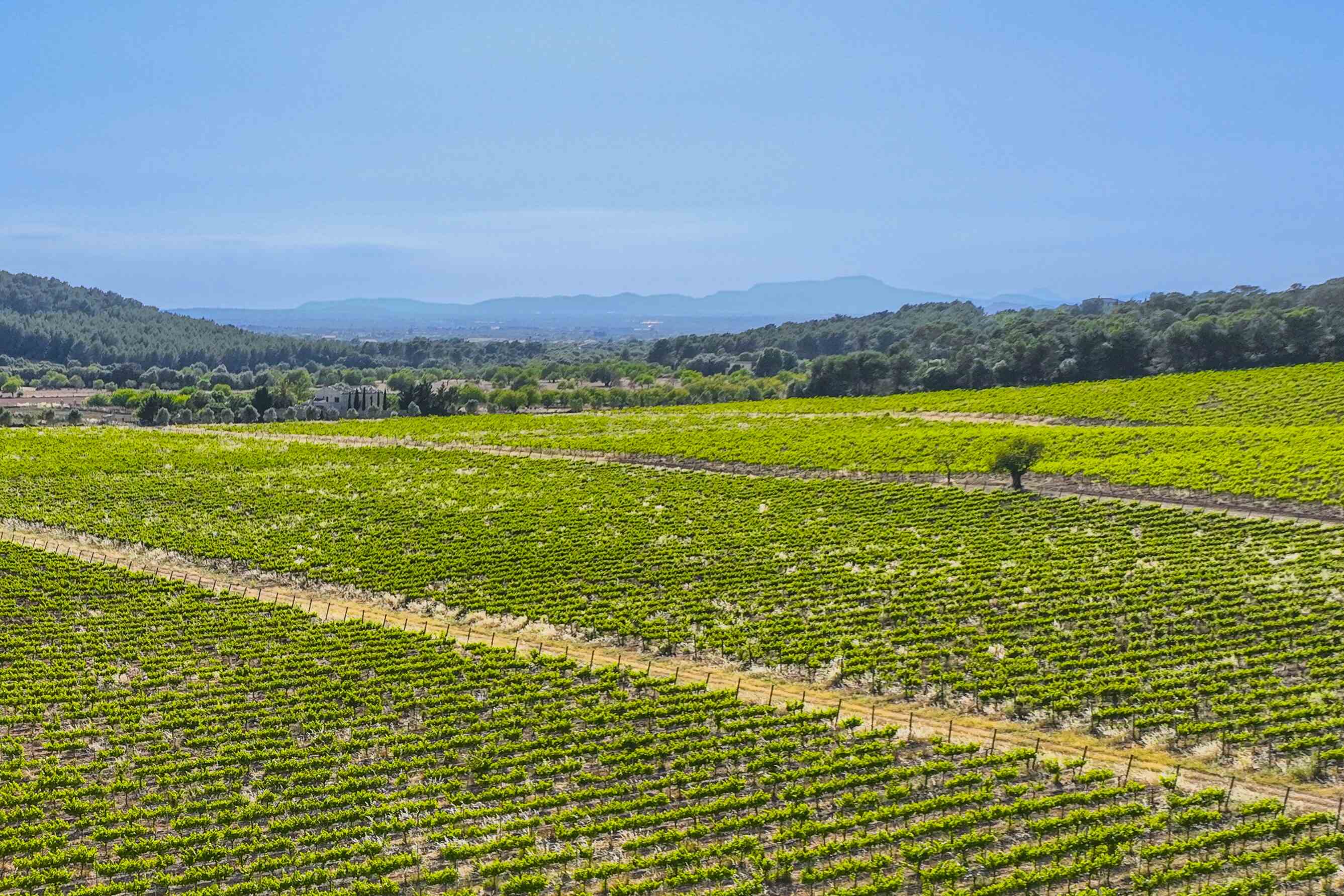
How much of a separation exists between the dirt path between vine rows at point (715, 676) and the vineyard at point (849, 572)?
0.88 meters

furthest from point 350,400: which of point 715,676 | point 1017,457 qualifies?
point 715,676

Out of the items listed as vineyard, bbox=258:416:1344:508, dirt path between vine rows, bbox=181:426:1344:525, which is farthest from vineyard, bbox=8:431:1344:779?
vineyard, bbox=258:416:1344:508

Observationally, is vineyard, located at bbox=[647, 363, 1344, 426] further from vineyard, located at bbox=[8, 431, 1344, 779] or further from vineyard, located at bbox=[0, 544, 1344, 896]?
vineyard, located at bbox=[0, 544, 1344, 896]

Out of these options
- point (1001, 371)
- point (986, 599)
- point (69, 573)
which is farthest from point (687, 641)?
point (1001, 371)

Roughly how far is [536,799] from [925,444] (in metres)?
60.8

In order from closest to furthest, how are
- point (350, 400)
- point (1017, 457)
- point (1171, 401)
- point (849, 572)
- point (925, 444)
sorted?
1. point (849, 572)
2. point (1017, 457)
3. point (925, 444)
4. point (1171, 401)
5. point (350, 400)

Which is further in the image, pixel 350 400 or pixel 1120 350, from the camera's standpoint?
pixel 350 400

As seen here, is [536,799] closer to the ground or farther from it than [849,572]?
closer to the ground

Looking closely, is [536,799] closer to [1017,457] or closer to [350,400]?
[1017,457]

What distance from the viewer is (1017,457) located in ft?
217

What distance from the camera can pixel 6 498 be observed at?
6700 cm

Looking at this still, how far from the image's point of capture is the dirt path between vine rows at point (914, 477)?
56.0m

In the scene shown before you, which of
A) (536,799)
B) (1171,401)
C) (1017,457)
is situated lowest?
(536,799)

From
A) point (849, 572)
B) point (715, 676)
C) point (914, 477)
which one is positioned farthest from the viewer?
point (914, 477)
